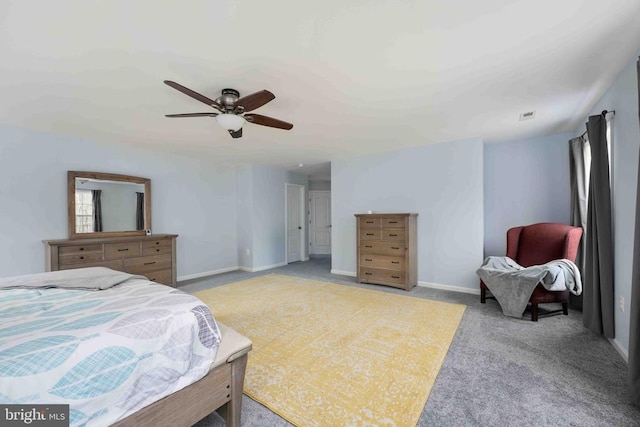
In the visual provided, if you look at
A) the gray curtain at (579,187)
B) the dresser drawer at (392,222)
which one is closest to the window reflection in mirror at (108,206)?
the dresser drawer at (392,222)

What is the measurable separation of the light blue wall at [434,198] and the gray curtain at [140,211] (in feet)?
11.9

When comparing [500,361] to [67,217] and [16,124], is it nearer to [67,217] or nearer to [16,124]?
[67,217]

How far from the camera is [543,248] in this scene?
3350 millimetres

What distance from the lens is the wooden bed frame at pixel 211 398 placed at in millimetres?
1186

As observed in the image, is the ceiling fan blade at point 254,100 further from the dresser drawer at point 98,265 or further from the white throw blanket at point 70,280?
the dresser drawer at point 98,265

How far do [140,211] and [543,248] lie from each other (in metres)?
5.89

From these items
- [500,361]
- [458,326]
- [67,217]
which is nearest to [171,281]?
[67,217]

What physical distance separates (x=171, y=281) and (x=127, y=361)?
353cm

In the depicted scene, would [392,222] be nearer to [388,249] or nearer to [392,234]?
[392,234]

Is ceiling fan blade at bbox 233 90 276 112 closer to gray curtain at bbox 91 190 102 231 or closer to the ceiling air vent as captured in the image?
the ceiling air vent

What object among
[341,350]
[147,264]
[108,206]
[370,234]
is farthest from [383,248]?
[108,206]

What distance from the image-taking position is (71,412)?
98cm

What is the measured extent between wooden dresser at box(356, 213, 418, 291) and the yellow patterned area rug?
0.44 m
